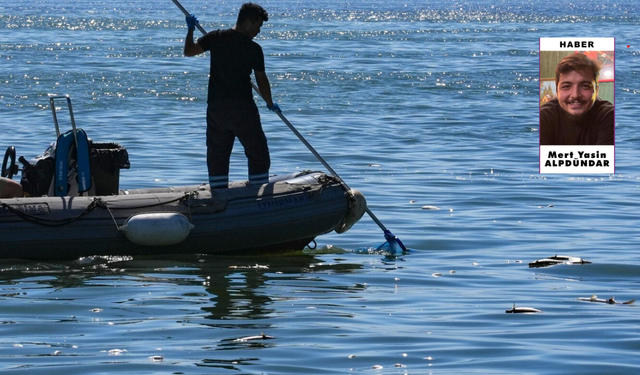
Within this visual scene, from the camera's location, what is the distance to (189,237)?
8797mm

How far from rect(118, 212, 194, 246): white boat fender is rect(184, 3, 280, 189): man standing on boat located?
2.35 feet

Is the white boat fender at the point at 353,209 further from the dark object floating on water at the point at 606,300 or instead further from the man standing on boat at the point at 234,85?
the dark object floating on water at the point at 606,300

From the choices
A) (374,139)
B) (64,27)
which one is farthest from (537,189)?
(64,27)

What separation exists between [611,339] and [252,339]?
203 centimetres

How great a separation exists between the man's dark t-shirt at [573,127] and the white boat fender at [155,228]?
5736 millimetres

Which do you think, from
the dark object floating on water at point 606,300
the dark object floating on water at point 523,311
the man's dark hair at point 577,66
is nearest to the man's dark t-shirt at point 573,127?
the man's dark hair at point 577,66

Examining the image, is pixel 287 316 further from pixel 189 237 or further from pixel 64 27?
pixel 64 27

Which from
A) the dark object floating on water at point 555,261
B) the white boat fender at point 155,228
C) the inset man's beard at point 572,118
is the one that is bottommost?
the dark object floating on water at point 555,261

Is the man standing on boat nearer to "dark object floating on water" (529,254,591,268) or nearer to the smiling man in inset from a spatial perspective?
"dark object floating on water" (529,254,591,268)

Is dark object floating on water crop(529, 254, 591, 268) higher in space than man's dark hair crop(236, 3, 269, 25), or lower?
lower

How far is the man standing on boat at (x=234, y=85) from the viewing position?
873cm

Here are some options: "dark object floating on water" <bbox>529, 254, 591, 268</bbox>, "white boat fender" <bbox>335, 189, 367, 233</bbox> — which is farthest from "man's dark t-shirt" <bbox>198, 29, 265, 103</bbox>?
"dark object floating on water" <bbox>529, 254, 591, 268</bbox>

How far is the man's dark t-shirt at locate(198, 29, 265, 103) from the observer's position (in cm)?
874

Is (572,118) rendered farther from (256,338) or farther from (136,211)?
(256,338)
